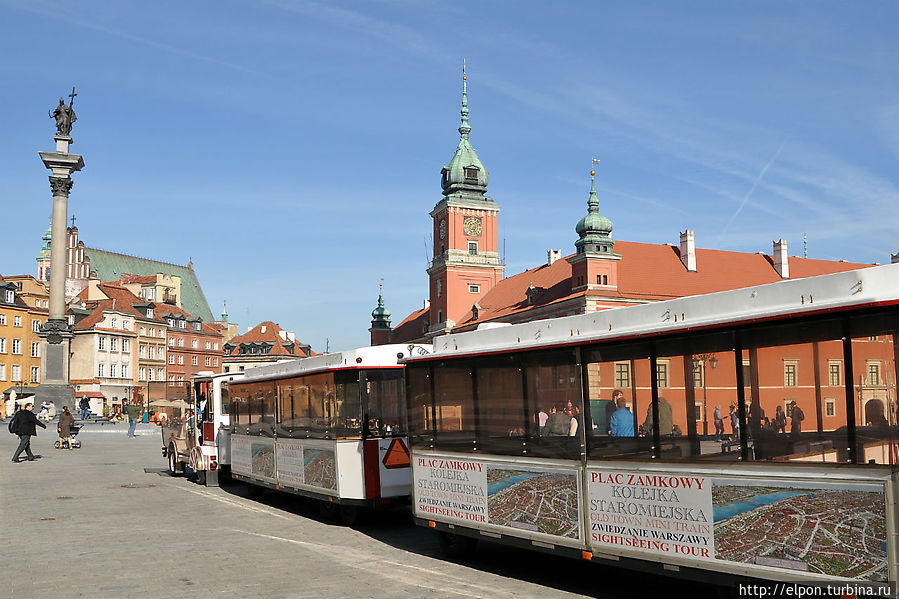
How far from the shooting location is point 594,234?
70.0 meters

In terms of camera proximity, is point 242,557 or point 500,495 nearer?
point 500,495

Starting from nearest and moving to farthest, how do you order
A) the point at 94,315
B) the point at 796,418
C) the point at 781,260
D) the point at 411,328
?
the point at 796,418 < the point at 781,260 < the point at 94,315 < the point at 411,328

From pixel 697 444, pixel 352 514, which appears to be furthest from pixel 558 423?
pixel 352 514

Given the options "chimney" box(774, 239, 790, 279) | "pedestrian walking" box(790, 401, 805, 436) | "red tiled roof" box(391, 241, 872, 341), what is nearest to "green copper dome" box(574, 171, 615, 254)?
"red tiled roof" box(391, 241, 872, 341)

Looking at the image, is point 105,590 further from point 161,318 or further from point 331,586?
point 161,318

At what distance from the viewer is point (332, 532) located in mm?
12969

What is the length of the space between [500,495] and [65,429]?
27.4m

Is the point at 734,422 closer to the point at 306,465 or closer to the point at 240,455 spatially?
the point at 306,465

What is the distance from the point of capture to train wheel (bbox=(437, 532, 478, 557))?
10703mm

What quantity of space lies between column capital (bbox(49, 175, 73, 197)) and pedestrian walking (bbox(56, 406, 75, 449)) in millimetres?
18849

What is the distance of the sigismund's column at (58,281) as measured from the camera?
4612cm

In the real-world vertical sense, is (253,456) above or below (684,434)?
below

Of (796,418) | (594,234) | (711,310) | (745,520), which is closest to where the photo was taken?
(796,418)

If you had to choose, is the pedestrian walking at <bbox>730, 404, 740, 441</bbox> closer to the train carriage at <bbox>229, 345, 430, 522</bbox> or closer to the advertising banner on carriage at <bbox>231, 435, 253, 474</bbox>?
the train carriage at <bbox>229, 345, 430, 522</bbox>
